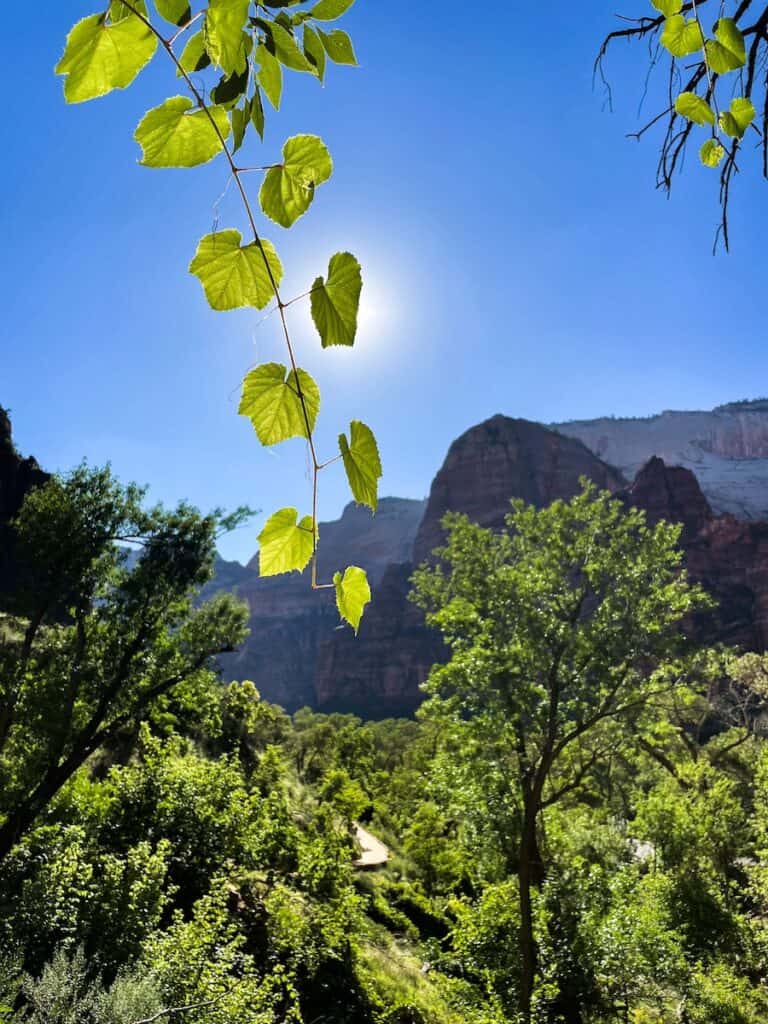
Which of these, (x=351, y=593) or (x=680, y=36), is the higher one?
(x=680, y=36)

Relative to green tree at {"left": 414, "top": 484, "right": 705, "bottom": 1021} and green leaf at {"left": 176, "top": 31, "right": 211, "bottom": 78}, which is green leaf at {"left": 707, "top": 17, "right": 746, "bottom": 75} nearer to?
green leaf at {"left": 176, "top": 31, "right": 211, "bottom": 78}

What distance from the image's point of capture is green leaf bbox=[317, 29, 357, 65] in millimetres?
461

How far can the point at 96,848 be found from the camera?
7750 mm

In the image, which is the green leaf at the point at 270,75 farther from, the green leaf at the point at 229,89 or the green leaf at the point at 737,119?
the green leaf at the point at 737,119

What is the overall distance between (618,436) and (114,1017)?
105660mm

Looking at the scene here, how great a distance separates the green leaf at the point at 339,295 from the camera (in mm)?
403

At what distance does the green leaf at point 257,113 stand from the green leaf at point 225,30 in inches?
2.6

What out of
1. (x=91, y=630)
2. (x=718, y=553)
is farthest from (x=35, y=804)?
(x=718, y=553)

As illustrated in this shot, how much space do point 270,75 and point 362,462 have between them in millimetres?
314

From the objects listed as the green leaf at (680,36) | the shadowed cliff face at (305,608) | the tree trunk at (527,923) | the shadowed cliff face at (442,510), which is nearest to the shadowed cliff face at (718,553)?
the shadowed cliff face at (442,510)

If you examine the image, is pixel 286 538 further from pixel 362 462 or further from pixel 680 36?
pixel 680 36

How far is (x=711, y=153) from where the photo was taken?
1.03m

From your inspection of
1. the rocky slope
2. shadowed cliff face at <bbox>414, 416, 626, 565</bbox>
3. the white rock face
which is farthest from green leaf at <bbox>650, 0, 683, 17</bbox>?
the white rock face

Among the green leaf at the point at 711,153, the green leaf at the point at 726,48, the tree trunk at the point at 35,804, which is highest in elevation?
the green leaf at the point at 711,153
